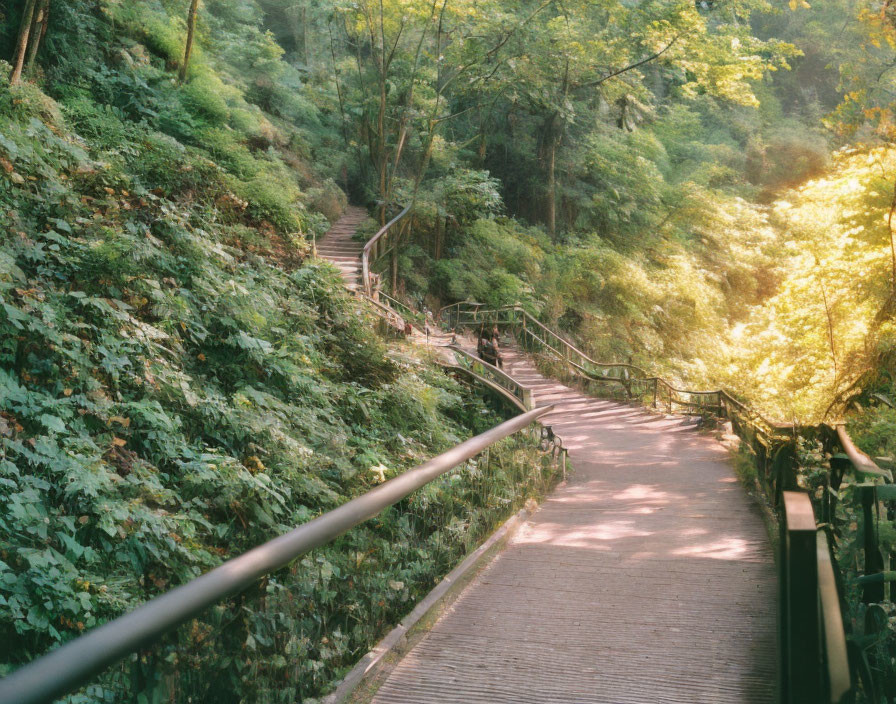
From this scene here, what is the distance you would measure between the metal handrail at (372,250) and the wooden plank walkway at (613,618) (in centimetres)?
1087

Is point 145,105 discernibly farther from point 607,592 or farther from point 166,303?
point 607,592

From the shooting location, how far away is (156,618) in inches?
73.4

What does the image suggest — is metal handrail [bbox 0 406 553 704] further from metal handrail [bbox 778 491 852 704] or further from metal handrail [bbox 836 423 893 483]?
metal handrail [bbox 836 423 893 483]

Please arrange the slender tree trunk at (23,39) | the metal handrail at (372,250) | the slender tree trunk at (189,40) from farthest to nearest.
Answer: the metal handrail at (372,250), the slender tree trunk at (189,40), the slender tree trunk at (23,39)

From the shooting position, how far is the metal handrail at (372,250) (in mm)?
18016

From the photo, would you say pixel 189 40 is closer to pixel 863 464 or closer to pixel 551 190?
pixel 551 190

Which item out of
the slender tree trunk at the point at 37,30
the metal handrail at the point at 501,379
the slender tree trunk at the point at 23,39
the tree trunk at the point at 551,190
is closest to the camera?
the slender tree trunk at the point at 23,39

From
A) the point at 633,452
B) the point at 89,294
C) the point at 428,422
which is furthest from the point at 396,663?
the point at 633,452

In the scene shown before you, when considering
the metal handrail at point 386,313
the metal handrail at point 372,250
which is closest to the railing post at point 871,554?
the metal handrail at point 386,313

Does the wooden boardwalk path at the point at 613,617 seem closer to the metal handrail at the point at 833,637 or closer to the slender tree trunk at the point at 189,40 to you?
the metal handrail at the point at 833,637

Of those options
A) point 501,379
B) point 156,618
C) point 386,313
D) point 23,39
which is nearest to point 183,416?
point 156,618

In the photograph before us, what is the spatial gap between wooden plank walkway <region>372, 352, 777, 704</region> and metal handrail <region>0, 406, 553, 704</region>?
2.79 ft

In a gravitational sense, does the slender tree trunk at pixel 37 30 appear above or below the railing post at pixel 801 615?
above

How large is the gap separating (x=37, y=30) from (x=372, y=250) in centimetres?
1108
